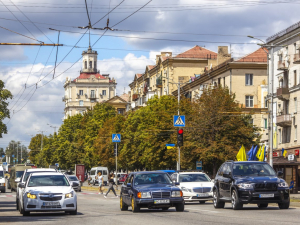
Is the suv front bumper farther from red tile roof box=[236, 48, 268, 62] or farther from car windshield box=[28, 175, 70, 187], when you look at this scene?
red tile roof box=[236, 48, 268, 62]

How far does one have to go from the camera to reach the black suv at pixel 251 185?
21.3 metres

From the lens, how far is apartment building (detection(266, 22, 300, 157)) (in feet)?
192

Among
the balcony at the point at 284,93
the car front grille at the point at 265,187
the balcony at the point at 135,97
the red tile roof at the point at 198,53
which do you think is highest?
the red tile roof at the point at 198,53

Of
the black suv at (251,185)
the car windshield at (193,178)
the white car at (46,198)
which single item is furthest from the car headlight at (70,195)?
the car windshield at (193,178)

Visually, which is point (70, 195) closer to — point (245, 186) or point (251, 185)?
point (245, 186)

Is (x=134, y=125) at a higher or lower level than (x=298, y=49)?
lower

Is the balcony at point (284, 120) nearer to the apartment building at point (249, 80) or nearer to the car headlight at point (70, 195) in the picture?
the apartment building at point (249, 80)

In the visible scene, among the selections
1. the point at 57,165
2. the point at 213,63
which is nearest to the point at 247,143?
the point at 213,63

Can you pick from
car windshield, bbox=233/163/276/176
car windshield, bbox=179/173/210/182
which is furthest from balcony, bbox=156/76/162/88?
car windshield, bbox=233/163/276/176

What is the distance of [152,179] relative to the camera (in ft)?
74.2

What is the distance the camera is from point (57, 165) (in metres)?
112

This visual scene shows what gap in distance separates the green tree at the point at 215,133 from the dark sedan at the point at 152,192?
90.3ft

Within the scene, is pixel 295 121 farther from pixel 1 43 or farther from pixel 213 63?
pixel 1 43

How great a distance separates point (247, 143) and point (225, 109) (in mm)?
3211
